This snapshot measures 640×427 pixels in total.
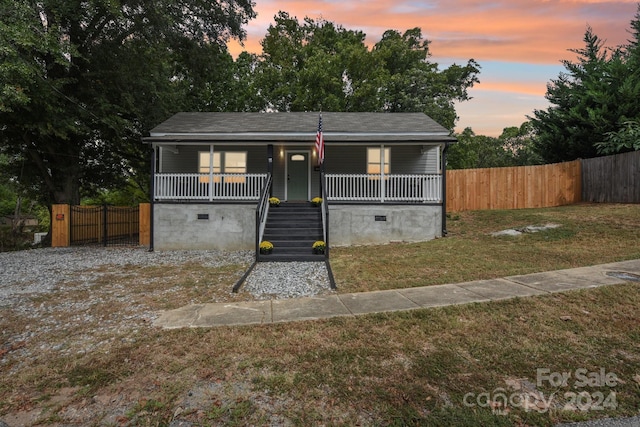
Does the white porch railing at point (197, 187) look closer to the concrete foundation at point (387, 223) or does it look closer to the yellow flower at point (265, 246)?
the yellow flower at point (265, 246)

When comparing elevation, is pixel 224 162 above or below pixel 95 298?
above

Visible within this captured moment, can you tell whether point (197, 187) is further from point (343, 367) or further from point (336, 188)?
point (343, 367)

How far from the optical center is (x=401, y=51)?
25188 millimetres

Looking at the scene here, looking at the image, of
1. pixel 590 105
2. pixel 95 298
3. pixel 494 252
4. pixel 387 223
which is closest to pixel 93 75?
pixel 95 298

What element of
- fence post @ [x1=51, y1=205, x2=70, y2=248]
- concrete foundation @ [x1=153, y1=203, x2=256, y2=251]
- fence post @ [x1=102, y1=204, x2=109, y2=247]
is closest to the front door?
concrete foundation @ [x1=153, y1=203, x2=256, y2=251]

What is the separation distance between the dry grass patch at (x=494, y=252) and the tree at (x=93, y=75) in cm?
1134

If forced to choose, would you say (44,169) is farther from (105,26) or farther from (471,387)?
(471,387)

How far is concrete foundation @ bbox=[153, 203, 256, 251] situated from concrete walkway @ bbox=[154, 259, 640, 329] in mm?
5998

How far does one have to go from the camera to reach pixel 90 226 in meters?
13.8

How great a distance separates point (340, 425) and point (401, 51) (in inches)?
1099

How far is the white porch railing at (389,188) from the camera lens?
11.1 metres

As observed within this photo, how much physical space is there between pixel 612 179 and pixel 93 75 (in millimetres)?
23153

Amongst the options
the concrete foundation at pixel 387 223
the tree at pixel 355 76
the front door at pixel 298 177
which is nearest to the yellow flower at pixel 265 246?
the concrete foundation at pixel 387 223

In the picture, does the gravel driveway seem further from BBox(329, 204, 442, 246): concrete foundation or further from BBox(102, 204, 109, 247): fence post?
BBox(329, 204, 442, 246): concrete foundation
